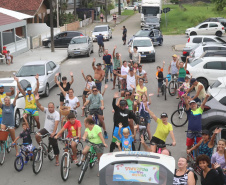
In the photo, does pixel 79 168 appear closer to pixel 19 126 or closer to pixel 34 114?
pixel 34 114

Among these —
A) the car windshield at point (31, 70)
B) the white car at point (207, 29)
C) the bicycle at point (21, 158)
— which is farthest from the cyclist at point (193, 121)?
the white car at point (207, 29)

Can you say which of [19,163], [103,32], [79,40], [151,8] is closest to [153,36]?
[103,32]

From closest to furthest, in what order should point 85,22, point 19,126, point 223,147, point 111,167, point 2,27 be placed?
point 111,167 → point 223,147 → point 19,126 → point 2,27 → point 85,22

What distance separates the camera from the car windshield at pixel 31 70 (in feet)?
66.3

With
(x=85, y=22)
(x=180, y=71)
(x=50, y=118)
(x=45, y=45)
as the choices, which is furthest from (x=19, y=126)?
(x=85, y=22)

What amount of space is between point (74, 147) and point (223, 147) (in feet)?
12.0

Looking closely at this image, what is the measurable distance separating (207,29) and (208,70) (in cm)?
2302

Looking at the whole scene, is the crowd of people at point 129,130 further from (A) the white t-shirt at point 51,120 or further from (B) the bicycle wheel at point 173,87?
(B) the bicycle wheel at point 173,87

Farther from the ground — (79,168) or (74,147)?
(74,147)

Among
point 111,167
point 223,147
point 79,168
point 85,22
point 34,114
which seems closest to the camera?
point 111,167

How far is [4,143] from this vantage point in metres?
12.0

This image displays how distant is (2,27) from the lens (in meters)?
30.2

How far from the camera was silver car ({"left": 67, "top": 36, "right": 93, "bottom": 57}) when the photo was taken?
1216 inches

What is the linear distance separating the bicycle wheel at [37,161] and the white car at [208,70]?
10274 mm
